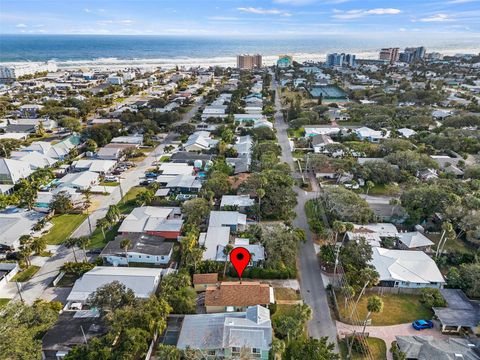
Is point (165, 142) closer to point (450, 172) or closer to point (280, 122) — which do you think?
point (280, 122)

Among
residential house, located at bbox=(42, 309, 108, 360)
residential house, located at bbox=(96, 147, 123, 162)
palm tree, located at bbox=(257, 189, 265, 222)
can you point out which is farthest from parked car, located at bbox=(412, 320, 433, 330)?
residential house, located at bbox=(96, 147, 123, 162)

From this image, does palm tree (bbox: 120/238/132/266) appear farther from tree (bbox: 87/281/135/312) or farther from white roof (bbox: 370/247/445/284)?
white roof (bbox: 370/247/445/284)

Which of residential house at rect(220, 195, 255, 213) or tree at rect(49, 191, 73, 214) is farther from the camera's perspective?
residential house at rect(220, 195, 255, 213)

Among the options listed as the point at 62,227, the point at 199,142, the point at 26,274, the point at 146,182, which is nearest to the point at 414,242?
the point at 146,182

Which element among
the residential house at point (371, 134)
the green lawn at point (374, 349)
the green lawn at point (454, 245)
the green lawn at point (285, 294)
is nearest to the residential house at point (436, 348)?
the green lawn at point (374, 349)

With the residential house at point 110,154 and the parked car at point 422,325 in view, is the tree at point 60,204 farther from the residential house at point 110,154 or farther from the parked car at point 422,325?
the parked car at point 422,325
